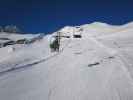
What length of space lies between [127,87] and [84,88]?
148cm

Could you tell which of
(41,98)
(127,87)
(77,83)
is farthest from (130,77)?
(41,98)

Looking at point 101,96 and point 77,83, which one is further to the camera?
point 77,83

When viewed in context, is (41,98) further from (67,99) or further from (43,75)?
→ (43,75)

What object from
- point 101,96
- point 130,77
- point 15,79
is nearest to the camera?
point 101,96

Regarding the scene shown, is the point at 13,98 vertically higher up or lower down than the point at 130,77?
lower down

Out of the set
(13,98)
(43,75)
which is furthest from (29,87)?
(43,75)

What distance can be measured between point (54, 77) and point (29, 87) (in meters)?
1.39

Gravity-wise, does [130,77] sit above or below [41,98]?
above

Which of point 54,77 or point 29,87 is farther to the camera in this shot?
point 54,77

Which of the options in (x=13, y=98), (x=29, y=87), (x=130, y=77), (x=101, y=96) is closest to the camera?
(x=101, y=96)

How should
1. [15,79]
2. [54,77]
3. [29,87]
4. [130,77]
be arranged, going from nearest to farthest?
[130,77] → [29,87] → [54,77] → [15,79]

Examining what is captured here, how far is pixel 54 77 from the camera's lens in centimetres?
954

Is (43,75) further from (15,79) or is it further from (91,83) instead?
(91,83)

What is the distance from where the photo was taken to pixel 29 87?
337 inches
